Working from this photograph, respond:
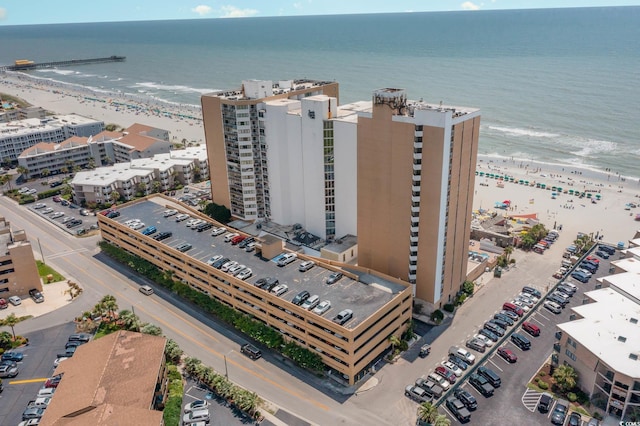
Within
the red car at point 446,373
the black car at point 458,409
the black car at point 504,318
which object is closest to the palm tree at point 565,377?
the red car at point 446,373

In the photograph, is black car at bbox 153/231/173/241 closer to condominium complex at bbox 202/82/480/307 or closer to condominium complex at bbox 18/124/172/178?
condominium complex at bbox 202/82/480/307

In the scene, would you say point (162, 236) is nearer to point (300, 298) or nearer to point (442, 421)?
point (300, 298)

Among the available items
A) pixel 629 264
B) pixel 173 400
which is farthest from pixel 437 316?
pixel 173 400

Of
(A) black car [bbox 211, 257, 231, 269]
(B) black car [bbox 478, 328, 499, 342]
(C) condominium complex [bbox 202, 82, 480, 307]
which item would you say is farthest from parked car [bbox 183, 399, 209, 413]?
(B) black car [bbox 478, 328, 499, 342]

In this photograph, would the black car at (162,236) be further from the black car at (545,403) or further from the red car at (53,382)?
the black car at (545,403)

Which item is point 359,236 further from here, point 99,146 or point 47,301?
point 99,146

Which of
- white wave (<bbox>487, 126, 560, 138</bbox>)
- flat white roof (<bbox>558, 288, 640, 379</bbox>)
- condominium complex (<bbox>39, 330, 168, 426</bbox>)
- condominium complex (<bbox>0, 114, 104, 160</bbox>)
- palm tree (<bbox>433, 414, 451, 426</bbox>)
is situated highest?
condominium complex (<bbox>0, 114, 104, 160</bbox>)

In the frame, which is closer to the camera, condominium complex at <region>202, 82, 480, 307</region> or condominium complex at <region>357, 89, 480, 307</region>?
condominium complex at <region>357, 89, 480, 307</region>
